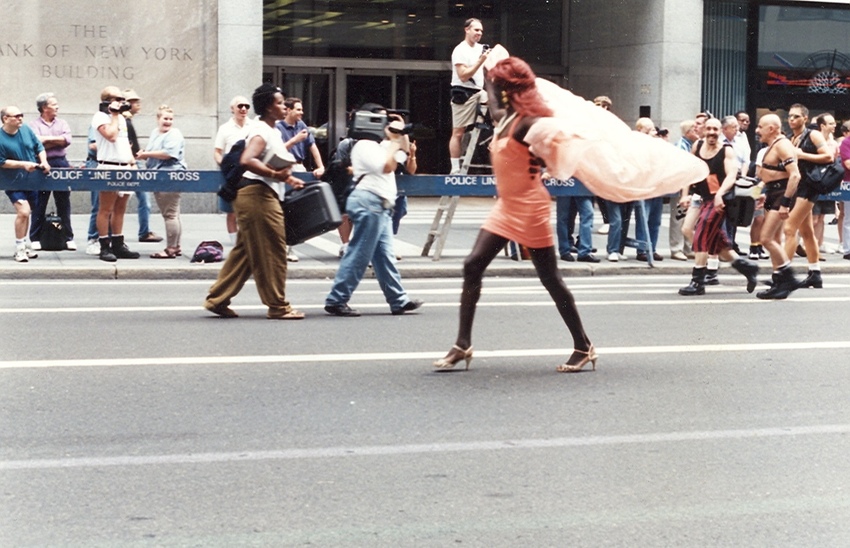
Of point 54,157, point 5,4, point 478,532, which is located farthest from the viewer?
point 5,4

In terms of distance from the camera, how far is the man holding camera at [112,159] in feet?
49.9

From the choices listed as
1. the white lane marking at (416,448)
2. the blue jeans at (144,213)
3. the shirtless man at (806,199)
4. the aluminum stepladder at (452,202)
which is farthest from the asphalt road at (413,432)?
the blue jeans at (144,213)

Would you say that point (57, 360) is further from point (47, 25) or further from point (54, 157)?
point (47, 25)

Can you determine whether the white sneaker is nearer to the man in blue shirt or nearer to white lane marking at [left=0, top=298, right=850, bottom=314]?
the man in blue shirt

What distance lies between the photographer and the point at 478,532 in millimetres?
5129

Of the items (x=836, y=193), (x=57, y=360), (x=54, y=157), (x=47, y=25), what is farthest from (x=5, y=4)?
(x=57, y=360)

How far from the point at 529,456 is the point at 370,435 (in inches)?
32.9

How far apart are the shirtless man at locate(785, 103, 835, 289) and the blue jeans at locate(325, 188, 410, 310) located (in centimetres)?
451

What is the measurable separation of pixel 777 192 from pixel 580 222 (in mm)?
3629

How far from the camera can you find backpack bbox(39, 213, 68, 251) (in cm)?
1592

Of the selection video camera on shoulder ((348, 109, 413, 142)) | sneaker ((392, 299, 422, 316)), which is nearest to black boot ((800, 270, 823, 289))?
sneaker ((392, 299, 422, 316))

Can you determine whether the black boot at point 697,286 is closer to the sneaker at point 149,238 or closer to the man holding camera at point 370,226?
the man holding camera at point 370,226

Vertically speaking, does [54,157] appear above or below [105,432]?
above

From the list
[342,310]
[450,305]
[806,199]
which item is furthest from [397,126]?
[806,199]
